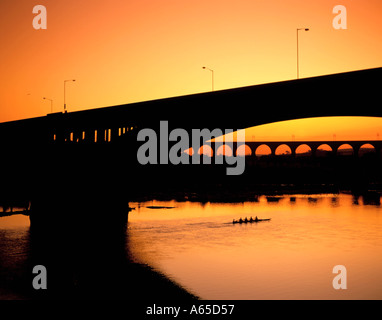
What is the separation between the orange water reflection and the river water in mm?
71

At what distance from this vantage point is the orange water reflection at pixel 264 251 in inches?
1581

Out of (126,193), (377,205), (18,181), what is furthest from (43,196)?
(377,205)

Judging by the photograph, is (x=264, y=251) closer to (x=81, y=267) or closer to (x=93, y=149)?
(x=81, y=267)

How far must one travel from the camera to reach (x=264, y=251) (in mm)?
55719

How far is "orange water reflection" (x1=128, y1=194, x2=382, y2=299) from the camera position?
40156mm

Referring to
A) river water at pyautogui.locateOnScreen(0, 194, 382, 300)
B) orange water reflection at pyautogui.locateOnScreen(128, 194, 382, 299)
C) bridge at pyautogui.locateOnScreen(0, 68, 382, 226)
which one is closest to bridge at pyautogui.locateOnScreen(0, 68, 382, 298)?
bridge at pyautogui.locateOnScreen(0, 68, 382, 226)

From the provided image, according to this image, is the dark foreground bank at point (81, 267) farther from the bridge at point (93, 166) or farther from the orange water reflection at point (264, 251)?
the orange water reflection at point (264, 251)

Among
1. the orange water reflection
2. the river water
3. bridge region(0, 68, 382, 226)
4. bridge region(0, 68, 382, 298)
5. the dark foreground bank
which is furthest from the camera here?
bridge region(0, 68, 382, 226)

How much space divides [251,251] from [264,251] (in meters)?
1.38

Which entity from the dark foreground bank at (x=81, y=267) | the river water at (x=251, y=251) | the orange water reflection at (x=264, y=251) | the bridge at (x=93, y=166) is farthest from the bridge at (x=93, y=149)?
the orange water reflection at (x=264, y=251)

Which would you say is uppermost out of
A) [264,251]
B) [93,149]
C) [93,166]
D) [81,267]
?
[93,149]

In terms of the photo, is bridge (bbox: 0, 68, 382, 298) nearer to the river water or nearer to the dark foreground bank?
the dark foreground bank

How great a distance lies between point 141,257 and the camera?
5081 cm

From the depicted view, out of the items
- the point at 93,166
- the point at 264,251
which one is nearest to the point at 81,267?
the point at 93,166
